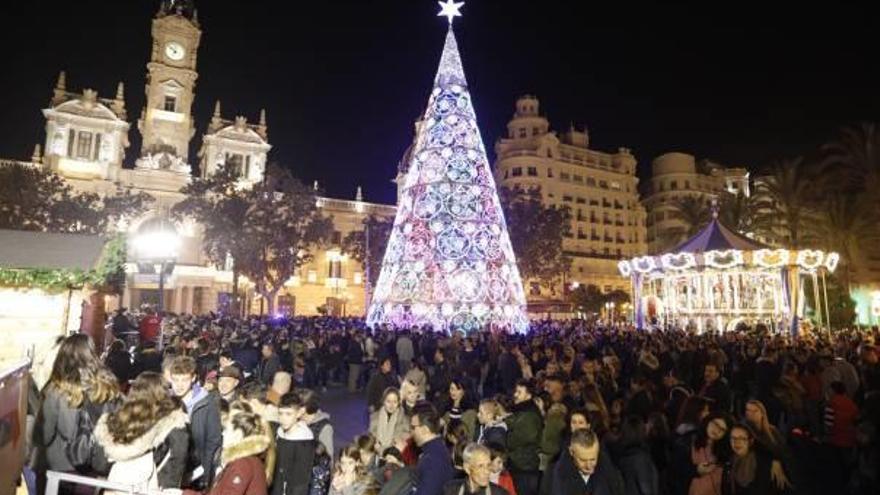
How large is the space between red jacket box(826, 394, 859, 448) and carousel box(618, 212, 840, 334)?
1808cm

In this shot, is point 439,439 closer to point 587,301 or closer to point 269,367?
point 269,367

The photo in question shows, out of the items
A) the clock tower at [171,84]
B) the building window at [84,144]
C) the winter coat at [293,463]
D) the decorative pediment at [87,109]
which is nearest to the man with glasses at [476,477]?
the winter coat at [293,463]

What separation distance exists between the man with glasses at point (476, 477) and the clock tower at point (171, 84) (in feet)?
168

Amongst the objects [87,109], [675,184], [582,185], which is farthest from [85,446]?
[675,184]

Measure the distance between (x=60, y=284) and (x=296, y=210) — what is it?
26.6 m

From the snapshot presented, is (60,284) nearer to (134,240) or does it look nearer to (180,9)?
(134,240)

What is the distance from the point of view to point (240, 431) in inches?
144

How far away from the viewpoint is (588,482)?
4141 millimetres

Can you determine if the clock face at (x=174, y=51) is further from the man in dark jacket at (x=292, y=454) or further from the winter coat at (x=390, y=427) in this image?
the man in dark jacket at (x=292, y=454)

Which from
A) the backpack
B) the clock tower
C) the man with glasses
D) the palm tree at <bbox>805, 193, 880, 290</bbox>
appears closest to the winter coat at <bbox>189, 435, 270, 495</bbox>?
the man with glasses

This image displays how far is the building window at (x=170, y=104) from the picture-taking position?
51.3 metres

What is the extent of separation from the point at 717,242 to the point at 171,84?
1894 inches

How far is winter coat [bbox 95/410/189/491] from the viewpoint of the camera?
3463mm

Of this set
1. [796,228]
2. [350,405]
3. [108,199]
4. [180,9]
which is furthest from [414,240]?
[180,9]
